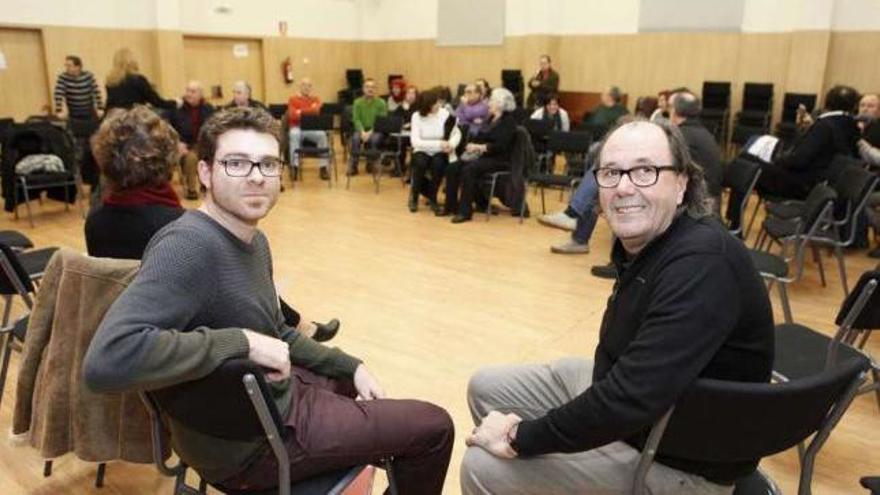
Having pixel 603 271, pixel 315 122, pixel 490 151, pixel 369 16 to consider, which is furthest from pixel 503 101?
pixel 369 16

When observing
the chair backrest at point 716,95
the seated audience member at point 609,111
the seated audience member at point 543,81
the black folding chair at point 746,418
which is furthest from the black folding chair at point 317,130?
the black folding chair at point 746,418

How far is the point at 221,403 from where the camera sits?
1353mm

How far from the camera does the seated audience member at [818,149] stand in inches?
200

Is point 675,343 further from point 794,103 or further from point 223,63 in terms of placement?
point 223,63

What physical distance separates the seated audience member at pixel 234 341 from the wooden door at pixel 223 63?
10.7 meters

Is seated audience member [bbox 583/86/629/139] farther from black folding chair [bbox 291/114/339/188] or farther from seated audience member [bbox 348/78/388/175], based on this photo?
black folding chair [bbox 291/114/339/188]

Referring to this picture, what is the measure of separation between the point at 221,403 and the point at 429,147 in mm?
5748

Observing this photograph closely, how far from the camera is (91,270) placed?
1.91m

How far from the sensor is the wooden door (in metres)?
11.5

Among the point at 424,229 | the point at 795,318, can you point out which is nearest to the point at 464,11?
the point at 424,229

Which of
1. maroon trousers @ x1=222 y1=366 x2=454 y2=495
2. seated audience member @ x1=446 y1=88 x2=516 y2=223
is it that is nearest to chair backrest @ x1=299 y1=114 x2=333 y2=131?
seated audience member @ x1=446 y1=88 x2=516 y2=223

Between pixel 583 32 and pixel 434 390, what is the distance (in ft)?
31.5

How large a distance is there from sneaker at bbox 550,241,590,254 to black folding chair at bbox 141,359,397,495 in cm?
409

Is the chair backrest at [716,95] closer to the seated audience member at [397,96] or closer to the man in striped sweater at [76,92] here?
the seated audience member at [397,96]
